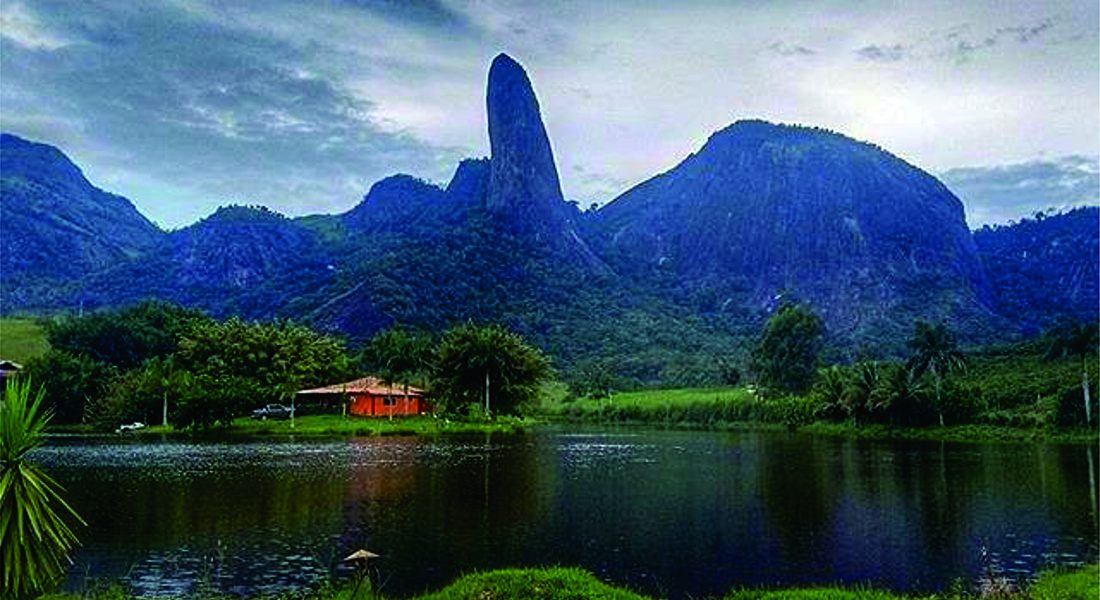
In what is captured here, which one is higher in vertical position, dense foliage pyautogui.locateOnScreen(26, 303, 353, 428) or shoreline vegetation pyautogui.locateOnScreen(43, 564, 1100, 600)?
dense foliage pyautogui.locateOnScreen(26, 303, 353, 428)

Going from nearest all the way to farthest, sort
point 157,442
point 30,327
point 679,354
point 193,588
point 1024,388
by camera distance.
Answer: point 193,588
point 157,442
point 1024,388
point 30,327
point 679,354

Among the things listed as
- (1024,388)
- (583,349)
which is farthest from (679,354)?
(1024,388)

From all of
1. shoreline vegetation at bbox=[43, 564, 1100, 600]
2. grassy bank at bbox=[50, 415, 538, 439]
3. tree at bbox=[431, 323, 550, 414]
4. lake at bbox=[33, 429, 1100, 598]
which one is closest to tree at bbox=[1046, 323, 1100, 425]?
lake at bbox=[33, 429, 1100, 598]

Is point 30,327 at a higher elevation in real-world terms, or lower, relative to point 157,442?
higher

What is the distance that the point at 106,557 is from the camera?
22234 mm

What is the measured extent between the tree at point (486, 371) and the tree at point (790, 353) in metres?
38.6

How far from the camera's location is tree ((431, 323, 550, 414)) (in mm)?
89000

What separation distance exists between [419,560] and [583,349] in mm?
162606

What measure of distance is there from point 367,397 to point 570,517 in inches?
2487

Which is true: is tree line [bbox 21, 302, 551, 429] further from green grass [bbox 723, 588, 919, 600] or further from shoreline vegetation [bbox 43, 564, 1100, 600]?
green grass [bbox 723, 588, 919, 600]

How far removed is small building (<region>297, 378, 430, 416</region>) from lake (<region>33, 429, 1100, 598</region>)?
34683mm

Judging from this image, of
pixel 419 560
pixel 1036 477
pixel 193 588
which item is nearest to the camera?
pixel 193 588

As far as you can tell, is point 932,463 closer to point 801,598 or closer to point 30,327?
point 801,598

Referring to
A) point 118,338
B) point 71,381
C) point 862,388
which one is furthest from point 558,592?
point 118,338
